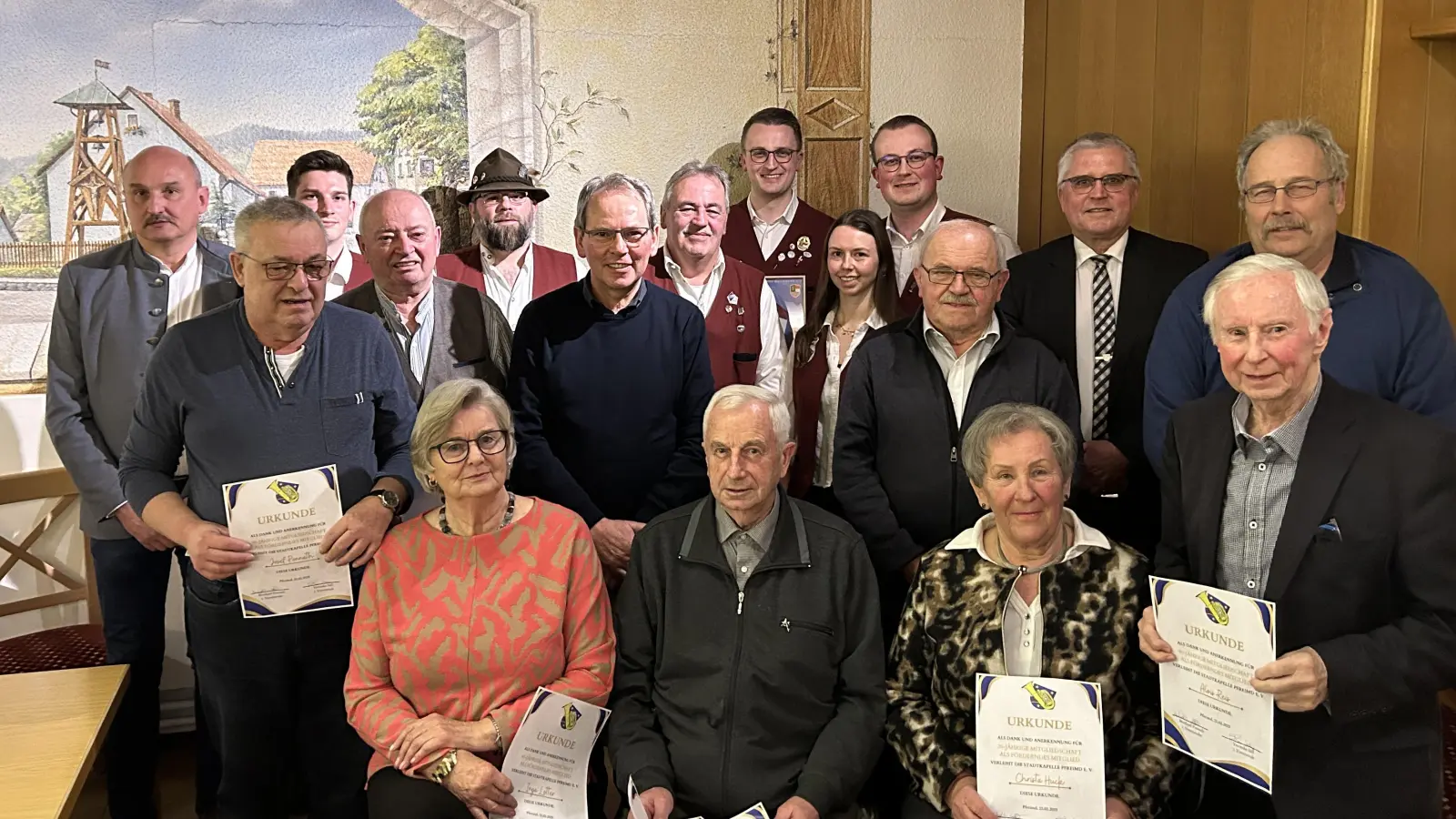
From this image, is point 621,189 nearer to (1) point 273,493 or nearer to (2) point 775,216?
(2) point 775,216

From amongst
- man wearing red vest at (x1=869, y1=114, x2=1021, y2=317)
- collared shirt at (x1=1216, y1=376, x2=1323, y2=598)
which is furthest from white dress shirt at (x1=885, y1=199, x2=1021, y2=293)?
collared shirt at (x1=1216, y1=376, x2=1323, y2=598)

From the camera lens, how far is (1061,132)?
4.19 meters

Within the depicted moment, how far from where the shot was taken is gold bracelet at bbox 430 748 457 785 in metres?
2.35

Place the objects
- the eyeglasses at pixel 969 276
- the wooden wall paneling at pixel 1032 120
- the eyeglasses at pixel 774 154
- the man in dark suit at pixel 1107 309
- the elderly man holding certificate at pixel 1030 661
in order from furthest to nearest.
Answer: the wooden wall paneling at pixel 1032 120 < the eyeglasses at pixel 774 154 < the man in dark suit at pixel 1107 309 < the eyeglasses at pixel 969 276 < the elderly man holding certificate at pixel 1030 661

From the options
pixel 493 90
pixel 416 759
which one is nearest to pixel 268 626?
pixel 416 759

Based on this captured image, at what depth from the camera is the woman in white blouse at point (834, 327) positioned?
316 cm

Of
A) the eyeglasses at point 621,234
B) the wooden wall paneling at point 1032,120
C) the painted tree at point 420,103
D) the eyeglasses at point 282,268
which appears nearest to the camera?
the eyeglasses at point 282,268

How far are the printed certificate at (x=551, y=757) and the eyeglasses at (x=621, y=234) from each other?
1161mm

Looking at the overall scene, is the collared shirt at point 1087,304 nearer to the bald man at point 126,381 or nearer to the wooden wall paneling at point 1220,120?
the wooden wall paneling at point 1220,120

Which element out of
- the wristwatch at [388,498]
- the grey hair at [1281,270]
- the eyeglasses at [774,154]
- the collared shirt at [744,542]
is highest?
the eyeglasses at [774,154]

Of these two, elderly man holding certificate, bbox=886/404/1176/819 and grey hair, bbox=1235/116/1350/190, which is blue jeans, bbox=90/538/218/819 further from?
grey hair, bbox=1235/116/1350/190

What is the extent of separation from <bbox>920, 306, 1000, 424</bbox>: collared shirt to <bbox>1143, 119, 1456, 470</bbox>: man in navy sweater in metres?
0.37

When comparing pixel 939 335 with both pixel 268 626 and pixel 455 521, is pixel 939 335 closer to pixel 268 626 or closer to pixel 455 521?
pixel 455 521

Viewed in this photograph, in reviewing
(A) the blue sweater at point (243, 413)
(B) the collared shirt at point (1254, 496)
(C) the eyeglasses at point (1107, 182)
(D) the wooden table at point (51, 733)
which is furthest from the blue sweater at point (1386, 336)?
(D) the wooden table at point (51, 733)
